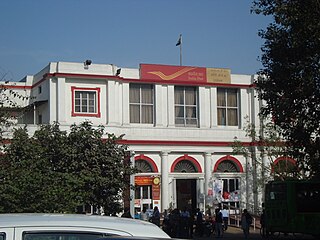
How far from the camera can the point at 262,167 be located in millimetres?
45656

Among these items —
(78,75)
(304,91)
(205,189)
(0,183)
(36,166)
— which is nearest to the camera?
(0,183)

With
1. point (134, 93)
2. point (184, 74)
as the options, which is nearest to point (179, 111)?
point (184, 74)

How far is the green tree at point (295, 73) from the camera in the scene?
2003cm

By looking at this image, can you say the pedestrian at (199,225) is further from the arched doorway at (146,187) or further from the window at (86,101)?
the window at (86,101)

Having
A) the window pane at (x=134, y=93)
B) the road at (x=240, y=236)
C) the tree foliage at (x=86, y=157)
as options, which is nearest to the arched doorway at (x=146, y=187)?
the window pane at (x=134, y=93)

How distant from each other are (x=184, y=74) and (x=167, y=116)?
330 cm

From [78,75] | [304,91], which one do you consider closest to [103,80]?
[78,75]

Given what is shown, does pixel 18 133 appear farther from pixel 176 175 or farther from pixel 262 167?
pixel 262 167

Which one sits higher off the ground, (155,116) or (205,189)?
(155,116)

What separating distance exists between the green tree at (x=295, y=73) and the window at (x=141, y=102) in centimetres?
2225

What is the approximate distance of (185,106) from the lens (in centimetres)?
4612

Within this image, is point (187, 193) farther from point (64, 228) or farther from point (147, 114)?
point (64, 228)

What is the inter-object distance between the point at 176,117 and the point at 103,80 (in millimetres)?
6258

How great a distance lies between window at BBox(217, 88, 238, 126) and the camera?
1854 inches
